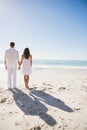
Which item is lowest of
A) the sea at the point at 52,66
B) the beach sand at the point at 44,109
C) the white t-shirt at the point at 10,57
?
the sea at the point at 52,66

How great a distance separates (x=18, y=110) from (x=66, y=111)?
1.34 metres

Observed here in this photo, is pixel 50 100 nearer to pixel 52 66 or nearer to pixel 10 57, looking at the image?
pixel 10 57

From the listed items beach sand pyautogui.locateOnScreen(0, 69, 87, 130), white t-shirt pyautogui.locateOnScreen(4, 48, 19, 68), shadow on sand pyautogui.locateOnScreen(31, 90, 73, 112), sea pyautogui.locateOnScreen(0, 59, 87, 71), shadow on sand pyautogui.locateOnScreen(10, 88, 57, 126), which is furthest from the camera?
sea pyautogui.locateOnScreen(0, 59, 87, 71)

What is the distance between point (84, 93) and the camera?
22.5ft

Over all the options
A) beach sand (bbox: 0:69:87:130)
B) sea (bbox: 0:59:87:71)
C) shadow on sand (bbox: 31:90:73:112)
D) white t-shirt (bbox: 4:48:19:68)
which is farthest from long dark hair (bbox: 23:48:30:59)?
sea (bbox: 0:59:87:71)

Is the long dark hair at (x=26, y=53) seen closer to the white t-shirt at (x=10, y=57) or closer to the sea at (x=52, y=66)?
the white t-shirt at (x=10, y=57)

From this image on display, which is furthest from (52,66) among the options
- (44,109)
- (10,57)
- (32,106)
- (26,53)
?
(44,109)

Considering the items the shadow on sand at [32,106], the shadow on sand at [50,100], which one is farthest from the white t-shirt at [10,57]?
the shadow on sand at [50,100]

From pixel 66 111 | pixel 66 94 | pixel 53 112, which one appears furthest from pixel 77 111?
pixel 66 94

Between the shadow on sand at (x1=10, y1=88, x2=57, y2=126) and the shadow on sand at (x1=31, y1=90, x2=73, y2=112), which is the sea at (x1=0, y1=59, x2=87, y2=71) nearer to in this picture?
the shadow on sand at (x1=31, y1=90, x2=73, y2=112)

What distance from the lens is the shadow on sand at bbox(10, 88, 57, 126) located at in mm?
4927

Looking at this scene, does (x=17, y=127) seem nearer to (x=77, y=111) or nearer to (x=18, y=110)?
(x=18, y=110)

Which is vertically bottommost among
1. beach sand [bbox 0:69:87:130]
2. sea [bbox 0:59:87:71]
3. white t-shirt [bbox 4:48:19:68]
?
sea [bbox 0:59:87:71]

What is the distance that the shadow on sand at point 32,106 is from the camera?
A: 16.2 feet
